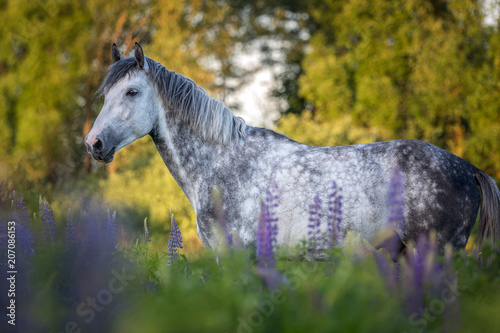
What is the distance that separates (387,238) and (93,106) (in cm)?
1068

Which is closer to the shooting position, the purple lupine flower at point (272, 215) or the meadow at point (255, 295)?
the meadow at point (255, 295)

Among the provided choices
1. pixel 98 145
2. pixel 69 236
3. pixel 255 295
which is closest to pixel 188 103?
pixel 98 145

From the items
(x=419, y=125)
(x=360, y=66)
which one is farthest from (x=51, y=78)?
(x=419, y=125)

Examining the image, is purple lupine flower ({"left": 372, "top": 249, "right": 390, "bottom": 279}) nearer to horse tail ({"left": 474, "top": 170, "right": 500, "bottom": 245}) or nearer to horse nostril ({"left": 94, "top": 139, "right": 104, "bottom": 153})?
horse tail ({"left": 474, "top": 170, "right": 500, "bottom": 245})

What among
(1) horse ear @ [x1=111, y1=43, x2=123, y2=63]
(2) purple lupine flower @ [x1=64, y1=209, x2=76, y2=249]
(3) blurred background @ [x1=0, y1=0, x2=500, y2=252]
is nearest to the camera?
(2) purple lupine flower @ [x1=64, y1=209, x2=76, y2=249]

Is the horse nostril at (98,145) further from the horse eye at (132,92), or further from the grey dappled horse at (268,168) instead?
the horse eye at (132,92)

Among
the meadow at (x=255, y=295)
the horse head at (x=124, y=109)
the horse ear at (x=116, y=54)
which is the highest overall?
the horse ear at (x=116, y=54)

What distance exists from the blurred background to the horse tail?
567cm

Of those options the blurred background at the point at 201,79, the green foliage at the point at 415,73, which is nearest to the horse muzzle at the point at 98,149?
the blurred background at the point at 201,79

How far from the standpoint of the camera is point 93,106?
12.3 m

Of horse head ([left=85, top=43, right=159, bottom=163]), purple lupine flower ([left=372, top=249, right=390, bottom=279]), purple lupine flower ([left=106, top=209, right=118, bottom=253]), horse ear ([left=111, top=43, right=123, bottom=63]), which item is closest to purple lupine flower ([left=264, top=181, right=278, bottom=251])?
purple lupine flower ([left=372, top=249, right=390, bottom=279])

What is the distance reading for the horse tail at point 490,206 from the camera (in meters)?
3.33

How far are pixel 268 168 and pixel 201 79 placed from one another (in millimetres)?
7906

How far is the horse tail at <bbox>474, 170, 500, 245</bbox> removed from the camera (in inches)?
131
